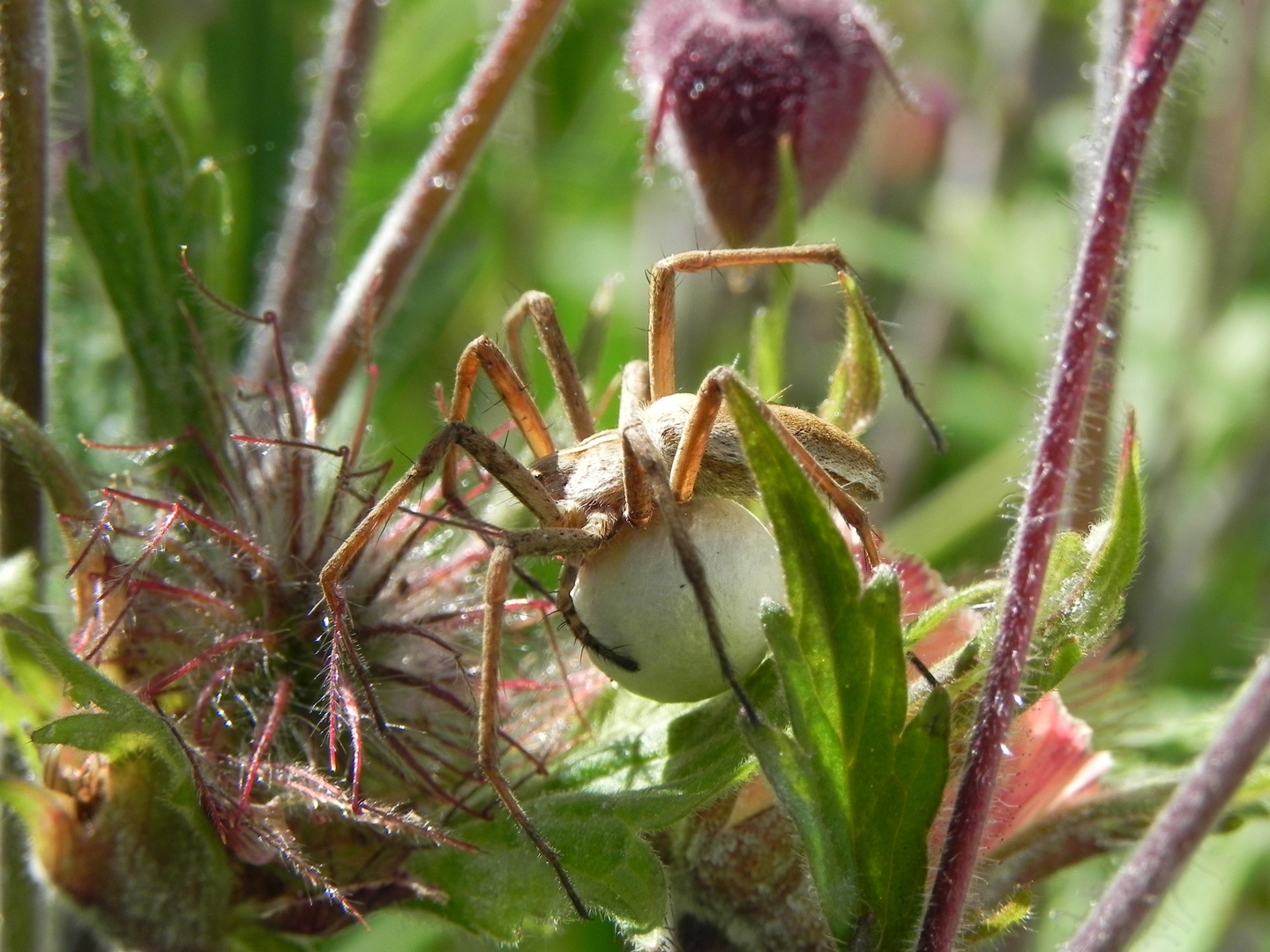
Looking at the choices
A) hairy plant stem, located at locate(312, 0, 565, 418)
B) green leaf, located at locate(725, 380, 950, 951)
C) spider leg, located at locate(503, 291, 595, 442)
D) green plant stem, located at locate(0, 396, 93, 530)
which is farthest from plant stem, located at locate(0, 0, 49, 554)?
Answer: green leaf, located at locate(725, 380, 950, 951)

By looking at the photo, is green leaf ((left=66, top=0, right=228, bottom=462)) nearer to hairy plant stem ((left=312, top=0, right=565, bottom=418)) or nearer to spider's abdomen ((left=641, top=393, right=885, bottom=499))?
hairy plant stem ((left=312, top=0, right=565, bottom=418))

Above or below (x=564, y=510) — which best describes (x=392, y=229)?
above

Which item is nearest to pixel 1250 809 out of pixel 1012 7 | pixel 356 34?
pixel 356 34

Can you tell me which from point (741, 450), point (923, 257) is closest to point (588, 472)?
point (741, 450)

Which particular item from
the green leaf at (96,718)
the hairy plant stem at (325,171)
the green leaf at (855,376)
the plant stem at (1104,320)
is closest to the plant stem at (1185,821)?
the plant stem at (1104,320)

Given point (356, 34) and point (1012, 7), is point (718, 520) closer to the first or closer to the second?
point (356, 34)

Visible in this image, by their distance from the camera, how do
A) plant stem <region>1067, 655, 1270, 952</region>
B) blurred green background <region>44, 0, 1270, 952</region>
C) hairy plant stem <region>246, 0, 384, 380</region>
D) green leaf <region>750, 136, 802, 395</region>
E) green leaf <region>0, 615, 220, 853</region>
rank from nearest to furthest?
1. plant stem <region>1067, 655, 1270, 952</region>
2. green leaf <region>0, 615, 220, 853</region>
3. green leaf <region>750, 136, 802, 395</region>
4. hairy plant stem <region>246, 0, 384, 380</region>
5. blurred green background <region>44, 0, 1270, 952</region>
